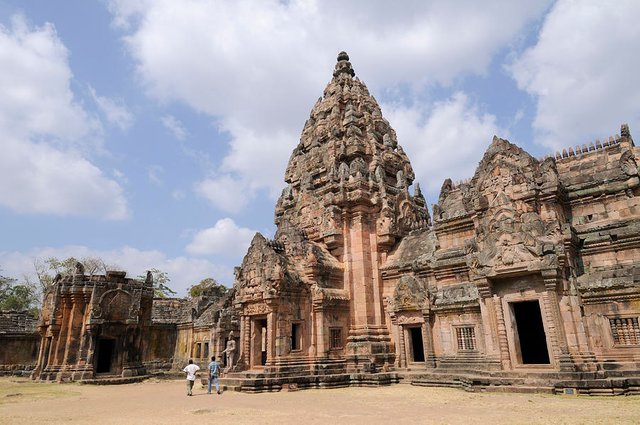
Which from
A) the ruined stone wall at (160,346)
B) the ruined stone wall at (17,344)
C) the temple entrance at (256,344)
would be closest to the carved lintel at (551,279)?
the temple entrance at (256,344)

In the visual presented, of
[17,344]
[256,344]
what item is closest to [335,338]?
[256,344]

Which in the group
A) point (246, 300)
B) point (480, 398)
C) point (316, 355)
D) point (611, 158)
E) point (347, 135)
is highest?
point (347, 135)

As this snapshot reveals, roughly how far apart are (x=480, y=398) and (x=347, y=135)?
1555cm

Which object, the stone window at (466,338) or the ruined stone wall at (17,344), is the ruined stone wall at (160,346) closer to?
the ruined stone wall at (17,344)

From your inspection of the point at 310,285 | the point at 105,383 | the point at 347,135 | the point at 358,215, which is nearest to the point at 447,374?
the point at 310,285

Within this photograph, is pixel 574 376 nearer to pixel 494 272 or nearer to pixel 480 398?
pixel 480 398

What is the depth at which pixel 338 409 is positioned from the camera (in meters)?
11.4

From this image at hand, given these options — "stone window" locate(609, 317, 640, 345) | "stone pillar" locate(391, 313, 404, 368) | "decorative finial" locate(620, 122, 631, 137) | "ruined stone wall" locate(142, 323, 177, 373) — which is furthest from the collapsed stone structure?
"decorative finial" locate(620, 122, 631, 137)

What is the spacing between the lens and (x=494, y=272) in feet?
50.4

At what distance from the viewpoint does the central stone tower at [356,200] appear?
20.5 metres

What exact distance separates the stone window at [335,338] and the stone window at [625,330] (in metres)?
10.3

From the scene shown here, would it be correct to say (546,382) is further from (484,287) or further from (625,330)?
(484,287)

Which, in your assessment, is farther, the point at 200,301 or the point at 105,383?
the point at 200,301

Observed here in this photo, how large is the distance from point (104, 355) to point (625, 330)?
83.9ft
